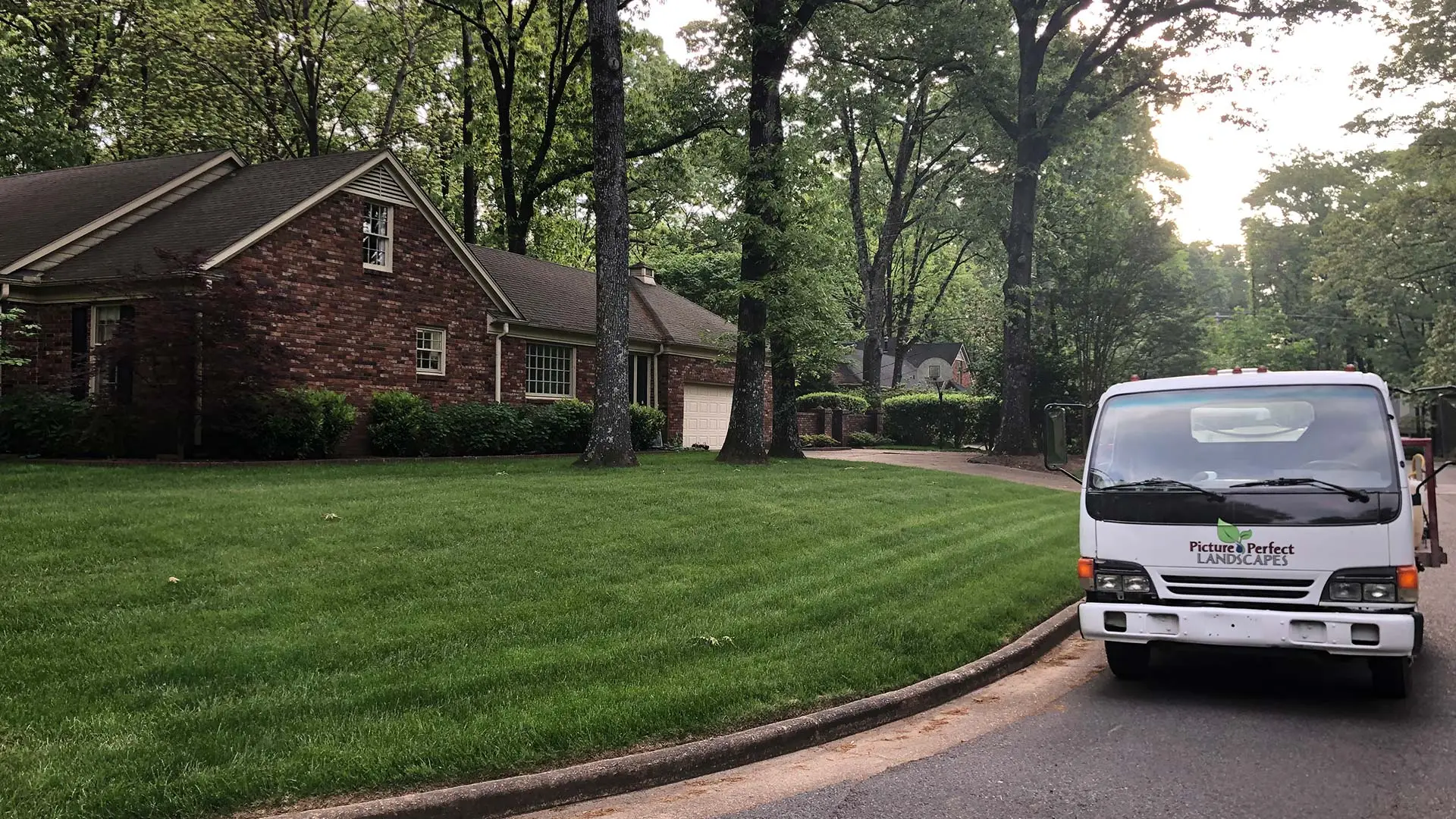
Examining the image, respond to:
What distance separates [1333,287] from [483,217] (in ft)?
123

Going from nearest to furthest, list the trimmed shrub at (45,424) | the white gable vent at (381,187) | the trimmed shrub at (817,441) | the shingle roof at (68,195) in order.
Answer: the trimmed shrub at (45,424) < the shingle roof at (68,195) < the white gable vent at (381,187) < the trimmed shrub at (817,441)

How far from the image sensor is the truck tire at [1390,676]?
5727 millimetres

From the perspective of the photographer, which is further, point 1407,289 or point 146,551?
point 1407,289

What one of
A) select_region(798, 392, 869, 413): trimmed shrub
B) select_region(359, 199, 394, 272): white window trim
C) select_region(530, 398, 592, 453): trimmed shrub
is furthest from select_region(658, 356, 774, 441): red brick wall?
select_region(359, 199, 394, 272): white window trim

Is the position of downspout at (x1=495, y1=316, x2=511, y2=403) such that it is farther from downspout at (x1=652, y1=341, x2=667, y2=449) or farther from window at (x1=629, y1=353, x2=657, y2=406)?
downspout at (x1=652, y1=341, x2=667, y2=449)

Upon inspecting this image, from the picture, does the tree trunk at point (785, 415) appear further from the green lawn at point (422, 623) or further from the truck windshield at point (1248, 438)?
the truck windshield at point (1248, 438)

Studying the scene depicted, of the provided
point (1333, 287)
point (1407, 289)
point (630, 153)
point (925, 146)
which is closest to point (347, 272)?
point (630, 153)

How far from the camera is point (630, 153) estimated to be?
26.7 m

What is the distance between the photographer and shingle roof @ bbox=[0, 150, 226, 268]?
731 inches

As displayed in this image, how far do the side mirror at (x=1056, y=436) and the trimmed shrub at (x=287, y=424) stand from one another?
13.4 metres

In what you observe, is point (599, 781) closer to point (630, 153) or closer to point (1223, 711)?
point (1223, 711)

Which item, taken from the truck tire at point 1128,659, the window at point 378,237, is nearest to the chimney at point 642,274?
the window at point 378,237

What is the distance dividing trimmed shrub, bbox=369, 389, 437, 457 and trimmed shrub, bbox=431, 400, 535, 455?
27 centimetres

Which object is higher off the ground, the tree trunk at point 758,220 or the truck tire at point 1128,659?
the tree trunk at point 758,220
